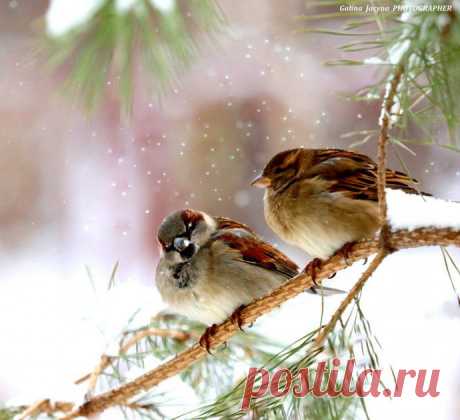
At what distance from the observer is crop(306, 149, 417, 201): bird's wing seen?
3.76ft

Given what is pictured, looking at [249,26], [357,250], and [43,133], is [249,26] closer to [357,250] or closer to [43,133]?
[43,133]

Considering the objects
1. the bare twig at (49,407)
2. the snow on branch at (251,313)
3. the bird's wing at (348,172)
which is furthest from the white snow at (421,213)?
the bare twig at (49,407)

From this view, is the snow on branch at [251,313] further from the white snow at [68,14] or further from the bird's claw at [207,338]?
the white snow at [68,14]

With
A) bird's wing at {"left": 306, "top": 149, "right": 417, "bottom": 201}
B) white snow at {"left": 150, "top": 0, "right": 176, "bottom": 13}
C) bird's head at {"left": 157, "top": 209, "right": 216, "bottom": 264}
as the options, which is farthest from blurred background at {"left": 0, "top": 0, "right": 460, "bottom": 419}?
white snow at {"left": 150, "top": 0, "right": 176, "bottom": 13}

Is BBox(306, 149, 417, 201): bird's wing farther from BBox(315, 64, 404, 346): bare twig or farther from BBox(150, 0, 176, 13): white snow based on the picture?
BBox(150, 0, 176, 13): white snow

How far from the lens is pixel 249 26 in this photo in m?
3.03

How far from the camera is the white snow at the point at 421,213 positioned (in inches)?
29.8

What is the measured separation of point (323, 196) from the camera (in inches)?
45.9

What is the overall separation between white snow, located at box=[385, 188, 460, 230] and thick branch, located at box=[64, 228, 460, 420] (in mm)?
12

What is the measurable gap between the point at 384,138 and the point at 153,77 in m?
0.25

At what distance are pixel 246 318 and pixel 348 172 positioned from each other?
0.29m

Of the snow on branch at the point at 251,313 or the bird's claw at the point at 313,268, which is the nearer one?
the snow on branch at the point at 251,313

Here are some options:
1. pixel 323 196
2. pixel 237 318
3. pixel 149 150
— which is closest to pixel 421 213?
pixel 323 196

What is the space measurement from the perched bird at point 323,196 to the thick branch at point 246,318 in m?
0.07
